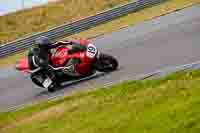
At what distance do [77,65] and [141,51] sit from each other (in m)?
2.85

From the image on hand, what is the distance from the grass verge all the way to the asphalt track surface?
0.78 m

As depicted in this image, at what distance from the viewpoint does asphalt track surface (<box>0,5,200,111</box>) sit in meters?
16.2

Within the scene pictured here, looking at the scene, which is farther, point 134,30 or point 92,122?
point 134,30

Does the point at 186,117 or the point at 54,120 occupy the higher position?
the point at 186,117

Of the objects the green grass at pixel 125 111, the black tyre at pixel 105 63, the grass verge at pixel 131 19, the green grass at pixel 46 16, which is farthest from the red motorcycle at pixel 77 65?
the green grass at pixel 46 16

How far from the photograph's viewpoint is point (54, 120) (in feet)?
40.0

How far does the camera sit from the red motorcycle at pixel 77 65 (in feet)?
53.4

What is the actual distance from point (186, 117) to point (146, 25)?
46.9 feet

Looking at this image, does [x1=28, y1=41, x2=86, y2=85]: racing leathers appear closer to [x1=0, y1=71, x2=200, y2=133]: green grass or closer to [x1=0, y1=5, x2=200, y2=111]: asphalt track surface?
[x1=0, y1=5, x2=200, y2=111]: asphalt track surface

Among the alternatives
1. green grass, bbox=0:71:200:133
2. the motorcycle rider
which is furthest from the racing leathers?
green grass, bbox=0:71:200:133

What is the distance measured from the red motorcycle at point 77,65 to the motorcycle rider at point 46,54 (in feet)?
0.27

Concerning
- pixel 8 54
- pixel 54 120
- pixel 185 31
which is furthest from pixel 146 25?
pixel 54 120

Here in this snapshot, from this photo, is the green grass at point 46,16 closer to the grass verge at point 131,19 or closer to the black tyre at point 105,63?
the grass verge at point 131,19

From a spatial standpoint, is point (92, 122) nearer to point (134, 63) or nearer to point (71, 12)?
point (134, 63)
